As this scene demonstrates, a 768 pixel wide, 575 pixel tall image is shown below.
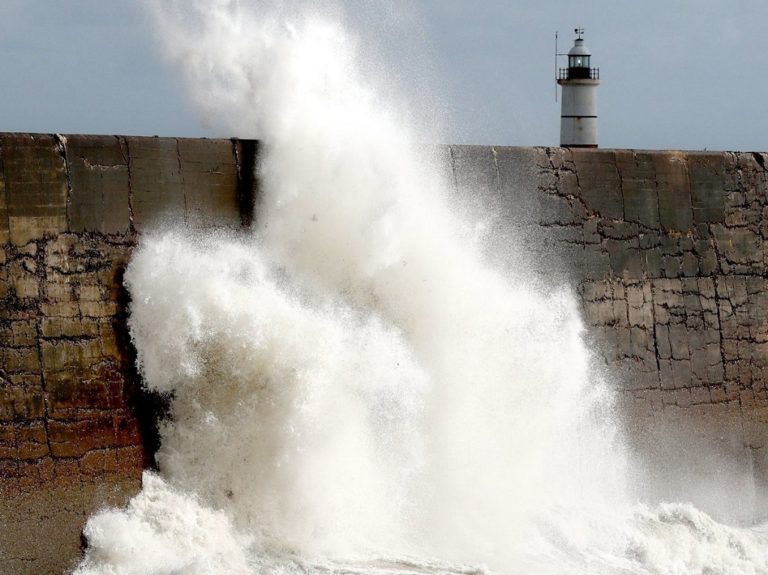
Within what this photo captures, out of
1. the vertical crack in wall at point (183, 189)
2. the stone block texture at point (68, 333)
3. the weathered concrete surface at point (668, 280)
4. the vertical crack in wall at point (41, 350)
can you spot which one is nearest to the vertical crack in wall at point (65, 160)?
the stone block texture at point (68, 333)

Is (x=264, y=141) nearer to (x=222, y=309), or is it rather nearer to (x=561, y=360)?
(x=222, y=309)

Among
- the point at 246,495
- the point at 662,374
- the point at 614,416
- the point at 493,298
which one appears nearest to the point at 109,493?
the point at 246,495

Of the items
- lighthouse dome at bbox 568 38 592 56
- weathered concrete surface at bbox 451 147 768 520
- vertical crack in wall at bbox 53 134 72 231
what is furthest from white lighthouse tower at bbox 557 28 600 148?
vertical crack in wall at bbox 53 134 72 231

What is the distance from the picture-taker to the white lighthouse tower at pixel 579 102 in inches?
617

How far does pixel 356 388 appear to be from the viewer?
21.6ft

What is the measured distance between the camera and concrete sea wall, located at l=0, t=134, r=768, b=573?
5.80 metres

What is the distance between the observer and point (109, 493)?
237 inches

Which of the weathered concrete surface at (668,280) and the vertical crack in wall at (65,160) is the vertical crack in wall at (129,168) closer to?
the vertical crack in wall at (65,160)

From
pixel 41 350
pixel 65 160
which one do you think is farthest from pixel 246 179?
pixel 41 350

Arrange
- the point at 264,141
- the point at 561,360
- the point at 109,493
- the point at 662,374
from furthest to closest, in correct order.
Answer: the point at 662,374 → the point at 561,360 → the point at 264,141 → the point at 109,493

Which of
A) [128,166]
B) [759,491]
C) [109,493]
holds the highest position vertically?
[128,166]

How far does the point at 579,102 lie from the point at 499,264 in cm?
871

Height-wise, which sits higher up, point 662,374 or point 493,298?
point 493,298

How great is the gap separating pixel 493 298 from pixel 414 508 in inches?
56.5
